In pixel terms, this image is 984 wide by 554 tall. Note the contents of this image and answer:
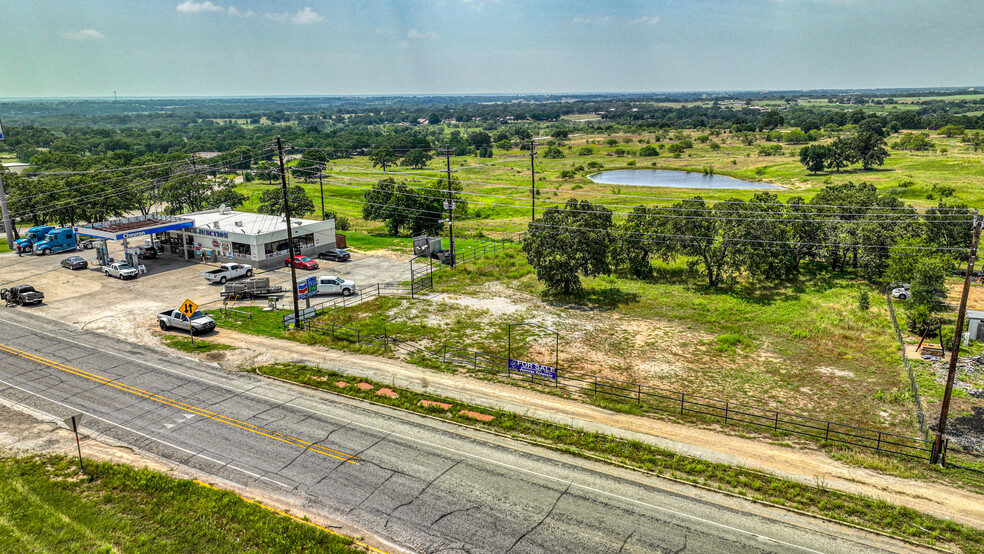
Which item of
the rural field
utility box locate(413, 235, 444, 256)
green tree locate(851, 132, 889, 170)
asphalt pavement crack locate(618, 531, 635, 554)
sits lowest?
the rural field

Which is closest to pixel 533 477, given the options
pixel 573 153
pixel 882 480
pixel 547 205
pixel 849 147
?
pixel 882 480

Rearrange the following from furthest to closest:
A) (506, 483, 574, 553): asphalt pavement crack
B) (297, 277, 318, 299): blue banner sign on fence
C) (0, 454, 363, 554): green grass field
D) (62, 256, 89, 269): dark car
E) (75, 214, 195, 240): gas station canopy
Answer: (75, 214, 195, 240): gas station canopy
(62, 256, 89, 269): dark car
(297, 277, 318, 299): blue banner sign on fence
(506, 483, 574, 553): asphalt pavement crack
(0, 454, 363, 554): green grass field

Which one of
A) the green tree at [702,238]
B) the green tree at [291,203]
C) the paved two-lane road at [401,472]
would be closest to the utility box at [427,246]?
the green tree at [702,238]

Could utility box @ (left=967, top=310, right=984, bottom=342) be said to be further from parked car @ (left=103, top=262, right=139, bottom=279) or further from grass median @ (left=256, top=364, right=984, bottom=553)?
parked car @ (left=103, top=262, right=139, bottom=279)

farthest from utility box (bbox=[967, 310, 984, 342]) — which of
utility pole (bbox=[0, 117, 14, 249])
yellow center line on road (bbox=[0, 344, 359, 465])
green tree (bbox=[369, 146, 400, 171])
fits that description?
green tree (bbox=[369, 146, 400, 171])

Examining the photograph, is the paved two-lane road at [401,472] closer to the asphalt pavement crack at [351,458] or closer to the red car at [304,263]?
the asphalt pavement crack at [351,458]

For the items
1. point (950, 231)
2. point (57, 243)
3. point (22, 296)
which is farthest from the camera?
point (57, 243)

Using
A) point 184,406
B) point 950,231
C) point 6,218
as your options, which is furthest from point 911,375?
point 6,218

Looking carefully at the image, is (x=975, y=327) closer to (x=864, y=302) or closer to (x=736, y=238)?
(x=864, y=302)
